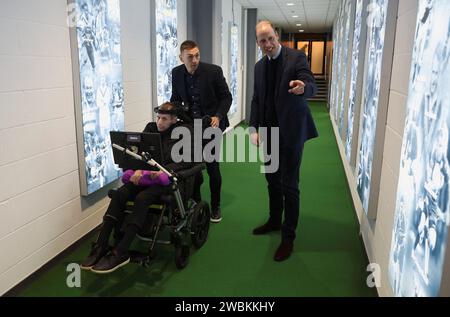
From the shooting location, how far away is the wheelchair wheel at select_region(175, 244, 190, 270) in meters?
2.66

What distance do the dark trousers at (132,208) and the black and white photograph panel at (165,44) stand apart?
206 cm

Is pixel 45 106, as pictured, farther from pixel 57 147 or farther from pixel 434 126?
pixel 434 126

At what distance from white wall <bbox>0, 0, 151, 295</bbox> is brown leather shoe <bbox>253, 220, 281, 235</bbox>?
1.40 meters

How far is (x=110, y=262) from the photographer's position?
7.71 ft

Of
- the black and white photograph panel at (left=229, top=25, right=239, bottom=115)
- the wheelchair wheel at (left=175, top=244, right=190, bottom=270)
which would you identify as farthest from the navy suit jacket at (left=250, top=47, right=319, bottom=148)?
the black and white photograph panel at (left=229, top=25, right=239, bottom=115)

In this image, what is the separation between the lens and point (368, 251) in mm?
2812

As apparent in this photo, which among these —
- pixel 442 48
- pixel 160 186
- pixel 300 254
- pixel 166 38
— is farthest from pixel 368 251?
pixel 166 38

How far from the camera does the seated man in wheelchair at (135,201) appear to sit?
93.4 inches

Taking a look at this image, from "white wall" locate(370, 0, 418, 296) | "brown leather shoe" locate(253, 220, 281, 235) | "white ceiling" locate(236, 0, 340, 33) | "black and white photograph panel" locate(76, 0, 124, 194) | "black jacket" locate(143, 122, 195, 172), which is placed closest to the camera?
"white wall" locate(370, 0, 418, 296)

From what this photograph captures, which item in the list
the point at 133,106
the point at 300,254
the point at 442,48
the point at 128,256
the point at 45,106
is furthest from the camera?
the point at 133,106

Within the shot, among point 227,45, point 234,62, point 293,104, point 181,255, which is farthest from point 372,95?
point 234,62

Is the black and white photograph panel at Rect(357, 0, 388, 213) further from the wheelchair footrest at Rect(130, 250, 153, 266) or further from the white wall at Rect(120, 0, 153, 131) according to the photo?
the white wall at Rect(120, 0, 153, 131)

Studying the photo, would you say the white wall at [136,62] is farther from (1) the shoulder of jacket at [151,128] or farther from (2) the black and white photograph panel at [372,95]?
(2) the black and white photograph panel at [372,95]

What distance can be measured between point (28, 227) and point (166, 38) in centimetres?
278
